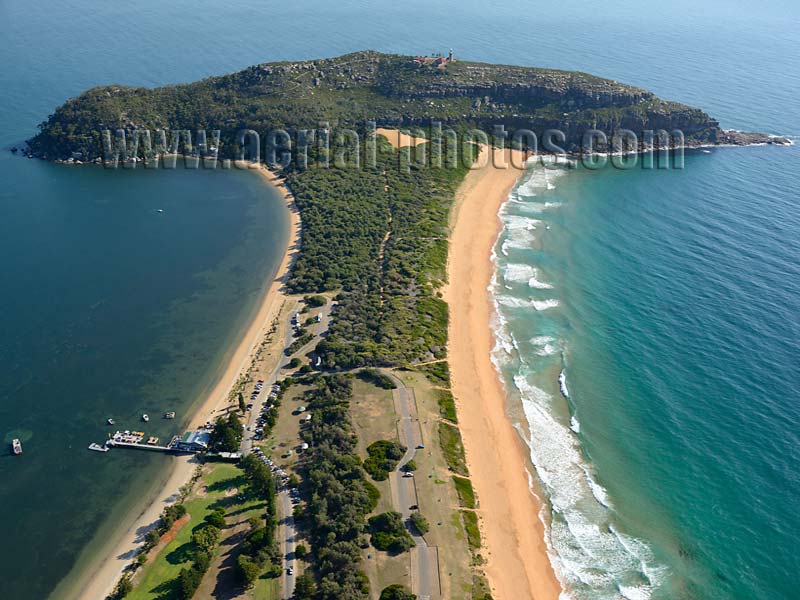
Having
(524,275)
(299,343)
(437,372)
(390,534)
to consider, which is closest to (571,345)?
(524,275)

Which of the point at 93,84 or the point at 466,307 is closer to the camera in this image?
the point at 466,307

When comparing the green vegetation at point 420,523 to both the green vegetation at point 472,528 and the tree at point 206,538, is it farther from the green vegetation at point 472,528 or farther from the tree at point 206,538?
the tree at point 206,538

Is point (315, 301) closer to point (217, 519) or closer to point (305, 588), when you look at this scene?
point (217, 519)

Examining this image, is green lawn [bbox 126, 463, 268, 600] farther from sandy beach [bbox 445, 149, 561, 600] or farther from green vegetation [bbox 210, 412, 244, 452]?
sandy beach [bbox 445, 149, 561, 600]

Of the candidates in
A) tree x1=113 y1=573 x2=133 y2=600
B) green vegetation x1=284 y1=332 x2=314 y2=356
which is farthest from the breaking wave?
tree x1=113 y1=573 x2=133 y2=600

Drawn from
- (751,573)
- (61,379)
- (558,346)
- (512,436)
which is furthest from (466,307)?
(61,379)

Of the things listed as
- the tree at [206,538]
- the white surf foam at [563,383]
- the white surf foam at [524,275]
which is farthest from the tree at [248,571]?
the white surf foam at [524,275]

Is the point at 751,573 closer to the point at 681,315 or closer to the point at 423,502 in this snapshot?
the point at 423,502
